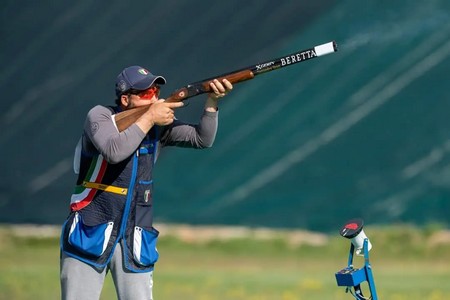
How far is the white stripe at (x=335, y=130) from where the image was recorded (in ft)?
48.7

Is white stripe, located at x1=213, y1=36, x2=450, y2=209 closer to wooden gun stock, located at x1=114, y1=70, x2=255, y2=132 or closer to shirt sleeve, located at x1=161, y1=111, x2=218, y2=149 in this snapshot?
shirt sleeve, located at x1=161, y1=111, x2=218, y2=149

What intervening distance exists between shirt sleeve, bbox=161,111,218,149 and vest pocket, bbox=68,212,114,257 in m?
0.59

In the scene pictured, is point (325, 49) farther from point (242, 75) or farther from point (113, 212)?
point (113, 212)

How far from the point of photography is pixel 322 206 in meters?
14.8

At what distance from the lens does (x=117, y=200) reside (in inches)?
258

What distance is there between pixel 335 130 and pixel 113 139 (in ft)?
29.0

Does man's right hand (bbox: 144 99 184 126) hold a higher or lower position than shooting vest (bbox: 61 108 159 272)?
higher

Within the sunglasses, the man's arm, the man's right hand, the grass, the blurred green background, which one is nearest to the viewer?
the man's right hand

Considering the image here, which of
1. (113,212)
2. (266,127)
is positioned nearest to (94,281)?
(113,212)

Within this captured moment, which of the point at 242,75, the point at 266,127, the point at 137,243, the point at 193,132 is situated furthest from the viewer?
the point at 266,127

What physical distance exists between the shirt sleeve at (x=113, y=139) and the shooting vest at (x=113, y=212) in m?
0.19

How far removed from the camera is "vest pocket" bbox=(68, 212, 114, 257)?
6.44 metres

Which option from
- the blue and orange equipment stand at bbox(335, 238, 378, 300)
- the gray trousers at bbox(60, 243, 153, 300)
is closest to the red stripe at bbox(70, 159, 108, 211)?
the gray trousers at bbox(60, 243, 153, 300)

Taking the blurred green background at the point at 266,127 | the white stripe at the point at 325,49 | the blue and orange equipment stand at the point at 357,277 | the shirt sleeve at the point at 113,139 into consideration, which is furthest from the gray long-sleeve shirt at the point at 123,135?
the blurred green background at the point at 266,127
